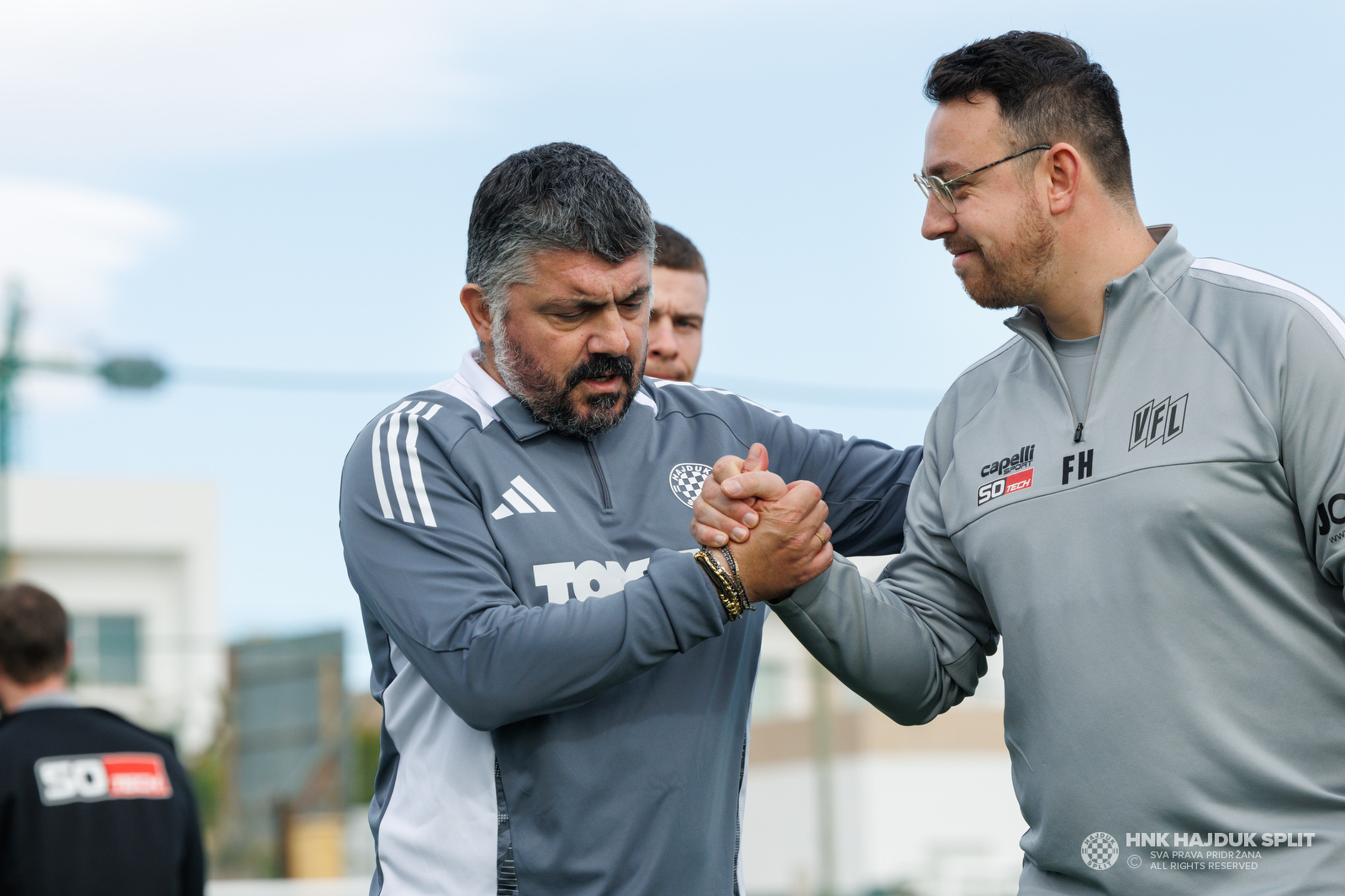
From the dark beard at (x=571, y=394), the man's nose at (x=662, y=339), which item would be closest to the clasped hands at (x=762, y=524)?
the dark beard at (x=571, y=394)

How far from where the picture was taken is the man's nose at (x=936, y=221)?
117 inches

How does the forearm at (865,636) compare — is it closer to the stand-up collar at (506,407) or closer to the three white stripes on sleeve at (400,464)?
the stand-up collar at (506,407)

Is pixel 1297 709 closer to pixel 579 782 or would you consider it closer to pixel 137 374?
pixel 579 782

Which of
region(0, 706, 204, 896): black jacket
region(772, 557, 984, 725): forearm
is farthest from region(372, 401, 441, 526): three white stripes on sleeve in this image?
region(0, 706, 204, 896): black jacket

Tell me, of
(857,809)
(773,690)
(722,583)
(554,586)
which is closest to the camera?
(722,583)

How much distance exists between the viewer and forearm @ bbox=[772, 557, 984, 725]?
116 inches

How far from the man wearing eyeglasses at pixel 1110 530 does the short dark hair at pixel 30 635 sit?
309cm

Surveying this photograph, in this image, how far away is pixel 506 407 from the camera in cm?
302

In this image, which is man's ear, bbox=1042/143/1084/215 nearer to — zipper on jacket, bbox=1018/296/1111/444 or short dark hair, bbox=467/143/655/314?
zipper on jacket, bbox=1018/296/1111/444

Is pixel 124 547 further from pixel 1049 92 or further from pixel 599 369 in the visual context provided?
pixel 1049 92

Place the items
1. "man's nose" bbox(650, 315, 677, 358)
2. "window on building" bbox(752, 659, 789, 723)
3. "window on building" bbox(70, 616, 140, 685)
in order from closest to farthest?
"man's nose" bbox(650, 315, 677, 358) < "window on building" bbox(70, 616, 140, 685) < "window on building" bbox(752, 659, 789, 723)

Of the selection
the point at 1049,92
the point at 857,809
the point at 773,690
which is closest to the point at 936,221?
the point at 1049,92

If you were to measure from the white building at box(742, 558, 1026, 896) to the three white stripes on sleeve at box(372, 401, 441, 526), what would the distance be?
25.6 ft

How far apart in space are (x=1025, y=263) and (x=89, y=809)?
3.58 meters
